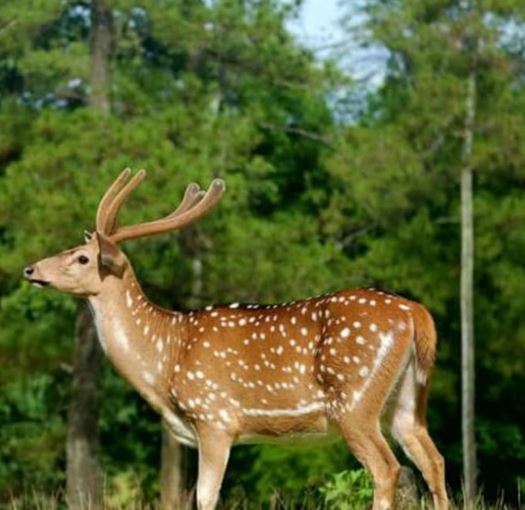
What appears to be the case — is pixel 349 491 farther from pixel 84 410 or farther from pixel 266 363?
pixel 84 410

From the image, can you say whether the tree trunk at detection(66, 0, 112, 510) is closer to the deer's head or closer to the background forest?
the background forest

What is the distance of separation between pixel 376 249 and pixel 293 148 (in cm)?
483

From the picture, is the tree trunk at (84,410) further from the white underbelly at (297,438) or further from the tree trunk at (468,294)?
the white underbelly at (297,438)

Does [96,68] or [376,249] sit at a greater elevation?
[96,68]

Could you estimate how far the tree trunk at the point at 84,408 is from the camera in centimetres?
2159

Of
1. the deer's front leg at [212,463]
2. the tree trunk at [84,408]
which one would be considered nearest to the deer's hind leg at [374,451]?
the deer's front leg at [212,463]

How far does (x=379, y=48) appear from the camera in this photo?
2470 cm

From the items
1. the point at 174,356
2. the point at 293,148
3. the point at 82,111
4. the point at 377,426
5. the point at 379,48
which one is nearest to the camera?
the point at 377,426

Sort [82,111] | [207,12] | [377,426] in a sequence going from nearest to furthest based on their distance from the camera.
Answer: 1. [377,426]
2. [82,111]
3. [207,12]

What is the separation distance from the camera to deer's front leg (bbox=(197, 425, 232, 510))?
339 inches

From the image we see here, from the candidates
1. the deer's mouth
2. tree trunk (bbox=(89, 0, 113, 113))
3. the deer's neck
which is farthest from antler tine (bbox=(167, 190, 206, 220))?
tree trunk (bbox=(89, 0, 113, 113))

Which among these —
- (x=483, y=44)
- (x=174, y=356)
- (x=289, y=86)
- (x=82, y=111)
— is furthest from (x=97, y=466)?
(x=174, y=356)

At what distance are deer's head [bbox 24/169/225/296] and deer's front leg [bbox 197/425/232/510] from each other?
1.04 m

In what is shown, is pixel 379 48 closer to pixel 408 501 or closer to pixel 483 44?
pixel 483 44
